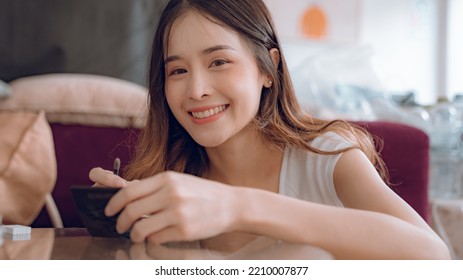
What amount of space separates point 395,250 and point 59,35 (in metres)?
1.91

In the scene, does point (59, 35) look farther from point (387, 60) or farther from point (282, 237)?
point (282, 237)

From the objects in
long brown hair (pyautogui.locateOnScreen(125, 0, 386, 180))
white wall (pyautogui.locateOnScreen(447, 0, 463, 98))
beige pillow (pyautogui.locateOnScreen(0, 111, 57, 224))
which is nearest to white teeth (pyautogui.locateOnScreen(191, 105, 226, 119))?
long brown hair (pyautogui.locateOnScreen(125, 0, 386, 180))

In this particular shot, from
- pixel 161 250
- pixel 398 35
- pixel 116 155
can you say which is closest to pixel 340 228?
pixel 161 250

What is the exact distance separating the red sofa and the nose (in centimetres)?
49

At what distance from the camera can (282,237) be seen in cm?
66

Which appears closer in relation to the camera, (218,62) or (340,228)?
(340,228)

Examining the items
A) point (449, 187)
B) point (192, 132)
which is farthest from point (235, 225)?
point (449, 187)

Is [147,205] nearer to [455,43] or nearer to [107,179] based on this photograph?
[107,179]

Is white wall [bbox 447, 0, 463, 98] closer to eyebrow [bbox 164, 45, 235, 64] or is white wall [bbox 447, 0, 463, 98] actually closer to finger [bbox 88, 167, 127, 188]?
eyebrow [bbox 164, 45, 235, 64]

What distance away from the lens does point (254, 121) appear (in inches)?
42.3

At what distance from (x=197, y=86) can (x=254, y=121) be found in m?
0.19

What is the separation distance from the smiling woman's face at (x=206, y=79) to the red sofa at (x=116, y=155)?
1.49 ft

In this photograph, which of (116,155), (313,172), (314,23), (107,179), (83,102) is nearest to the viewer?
(107,179)

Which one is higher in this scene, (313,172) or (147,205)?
(147,205)
